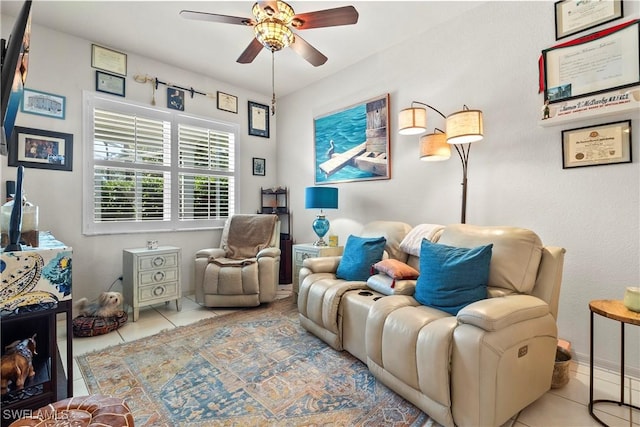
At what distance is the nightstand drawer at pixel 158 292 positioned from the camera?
2.94m

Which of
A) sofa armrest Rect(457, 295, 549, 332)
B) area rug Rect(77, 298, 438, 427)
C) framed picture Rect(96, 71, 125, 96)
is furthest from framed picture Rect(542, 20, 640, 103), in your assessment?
framed picture Rect(96, 71, 125, 96)

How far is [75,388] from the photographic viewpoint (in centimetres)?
180

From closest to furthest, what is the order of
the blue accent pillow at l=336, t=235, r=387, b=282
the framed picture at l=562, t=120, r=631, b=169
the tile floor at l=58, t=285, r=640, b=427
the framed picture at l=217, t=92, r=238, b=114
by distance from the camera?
the tile floor at l=58, t=285, r=640, b=427, the framed picture at l=562, t=120, r=631, b=169, the blue accent pillow at l=336, t=235, r=387, b=282, the framed picture at l=217, t=92, r=238, b=114

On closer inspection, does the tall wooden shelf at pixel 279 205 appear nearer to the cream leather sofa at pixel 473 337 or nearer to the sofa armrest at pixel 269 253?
the sofa armrest at pixel 269 253

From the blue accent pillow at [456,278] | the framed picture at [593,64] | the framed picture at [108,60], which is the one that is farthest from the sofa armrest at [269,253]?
the framed picture at [593,64]

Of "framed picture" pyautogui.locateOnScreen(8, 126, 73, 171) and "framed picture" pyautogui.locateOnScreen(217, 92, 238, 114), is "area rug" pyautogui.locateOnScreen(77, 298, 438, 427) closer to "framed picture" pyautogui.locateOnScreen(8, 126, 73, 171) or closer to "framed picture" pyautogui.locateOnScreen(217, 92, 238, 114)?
"framed picture" pyautogui.locateOnScreen(8, 126, 73, 171)

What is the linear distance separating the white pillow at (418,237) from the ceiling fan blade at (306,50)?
1.63 m

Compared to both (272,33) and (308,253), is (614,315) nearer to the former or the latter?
(308,253)

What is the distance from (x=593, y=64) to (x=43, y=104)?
4.42m

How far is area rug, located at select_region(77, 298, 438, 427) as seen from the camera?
5.15 feet

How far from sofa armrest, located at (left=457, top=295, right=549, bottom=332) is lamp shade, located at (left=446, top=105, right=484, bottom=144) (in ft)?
3.91

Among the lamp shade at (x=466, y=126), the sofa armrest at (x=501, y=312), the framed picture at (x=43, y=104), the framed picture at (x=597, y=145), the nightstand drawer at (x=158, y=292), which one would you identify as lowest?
the nightstand drawer at (x=158, y=292)

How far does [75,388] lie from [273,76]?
139 inches

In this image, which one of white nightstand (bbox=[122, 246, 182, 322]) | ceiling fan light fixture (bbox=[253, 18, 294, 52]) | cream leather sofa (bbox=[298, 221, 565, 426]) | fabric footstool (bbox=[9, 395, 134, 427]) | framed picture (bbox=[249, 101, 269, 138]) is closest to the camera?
fabric footstool (bbox=[9, 395, 134, 427])
